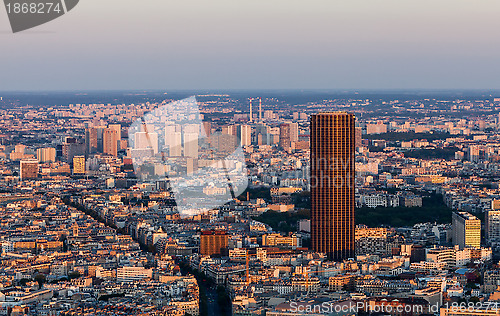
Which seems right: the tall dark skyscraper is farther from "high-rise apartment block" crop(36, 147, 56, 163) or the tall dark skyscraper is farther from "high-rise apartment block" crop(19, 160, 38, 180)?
"high-rise apartment block" crop(36, 147, 56, 163)

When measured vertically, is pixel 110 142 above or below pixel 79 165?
above

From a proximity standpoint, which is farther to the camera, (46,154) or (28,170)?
(46,154)

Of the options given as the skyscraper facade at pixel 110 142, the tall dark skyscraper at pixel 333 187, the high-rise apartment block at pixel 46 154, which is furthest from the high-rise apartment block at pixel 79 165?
the tall dark skyscraper at pixel 333 187

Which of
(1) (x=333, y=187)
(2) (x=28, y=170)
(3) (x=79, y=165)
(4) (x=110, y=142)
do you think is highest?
(1) (x=333, y=187)

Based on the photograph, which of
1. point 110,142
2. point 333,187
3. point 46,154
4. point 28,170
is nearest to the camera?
point 333,187

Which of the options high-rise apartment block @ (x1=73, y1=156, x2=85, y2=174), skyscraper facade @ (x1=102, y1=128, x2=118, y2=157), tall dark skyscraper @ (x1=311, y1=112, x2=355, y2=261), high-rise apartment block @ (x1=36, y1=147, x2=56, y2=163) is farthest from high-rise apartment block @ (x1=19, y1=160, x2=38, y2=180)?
tall dark skyscraper @ (x1=311, y1=112, x2=355, y2=261)

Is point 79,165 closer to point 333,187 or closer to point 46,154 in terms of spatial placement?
point 46,154

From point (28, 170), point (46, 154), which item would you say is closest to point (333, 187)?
point (28, 170)

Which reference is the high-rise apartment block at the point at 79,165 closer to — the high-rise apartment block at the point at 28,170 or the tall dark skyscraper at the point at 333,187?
the high-rise apartment block at the point at 28,170
